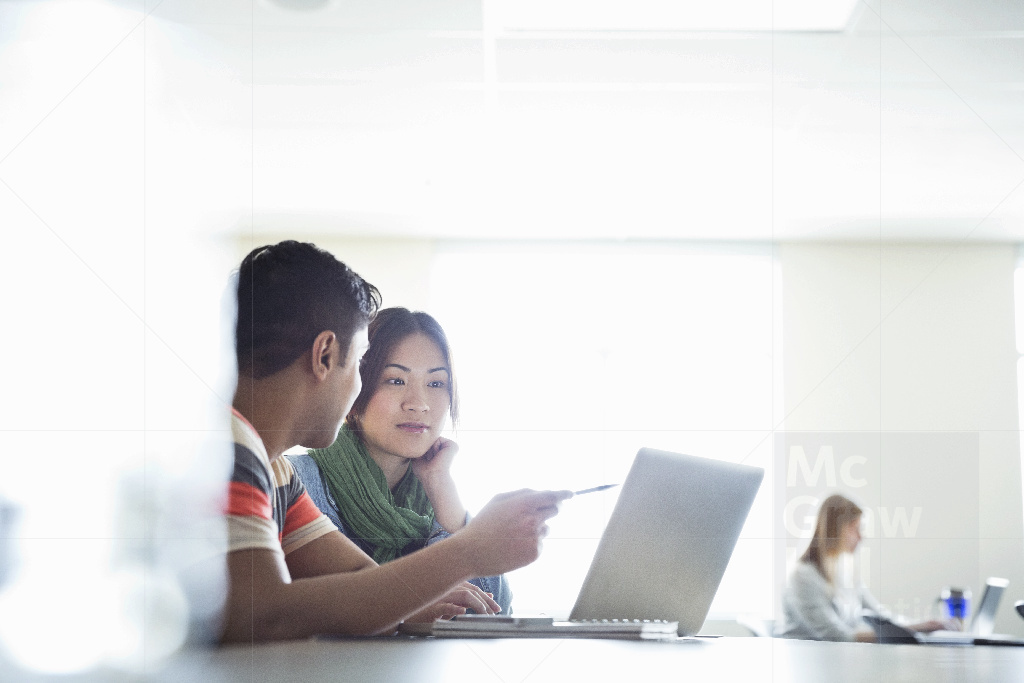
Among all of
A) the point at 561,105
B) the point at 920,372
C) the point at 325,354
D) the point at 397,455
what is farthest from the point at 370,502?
the point at 920,372

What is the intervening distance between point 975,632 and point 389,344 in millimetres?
997

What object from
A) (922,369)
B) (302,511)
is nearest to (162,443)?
(302,511)

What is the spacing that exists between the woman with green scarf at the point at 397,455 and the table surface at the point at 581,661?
151mm

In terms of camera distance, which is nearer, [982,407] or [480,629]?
[480,629]

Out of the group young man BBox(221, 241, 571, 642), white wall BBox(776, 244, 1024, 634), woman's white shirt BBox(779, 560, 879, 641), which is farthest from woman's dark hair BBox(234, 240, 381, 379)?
woman's white shirt BBox(779, 560, 879, 641)

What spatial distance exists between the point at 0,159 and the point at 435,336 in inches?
30.0

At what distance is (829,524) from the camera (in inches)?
51.1

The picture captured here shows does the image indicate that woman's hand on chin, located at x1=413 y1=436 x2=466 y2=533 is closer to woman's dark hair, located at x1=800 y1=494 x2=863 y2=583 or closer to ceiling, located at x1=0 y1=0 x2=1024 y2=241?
ceiling, located at x1=0 y1=0 x2=1024 y2=241

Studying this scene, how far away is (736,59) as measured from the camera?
4.33 feet

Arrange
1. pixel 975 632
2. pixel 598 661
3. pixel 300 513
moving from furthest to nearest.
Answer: pixel 975 632, pixel 300 513, pixel 598 661

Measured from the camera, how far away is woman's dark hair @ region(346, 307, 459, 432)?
1.21 meters

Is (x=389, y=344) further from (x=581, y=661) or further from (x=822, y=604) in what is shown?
(x=822, y=604)

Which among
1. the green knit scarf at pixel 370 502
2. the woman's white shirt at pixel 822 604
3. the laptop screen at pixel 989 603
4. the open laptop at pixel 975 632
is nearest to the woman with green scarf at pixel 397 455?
the green knit scarf at pixel 370 502

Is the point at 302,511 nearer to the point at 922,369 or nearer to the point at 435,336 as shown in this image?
the point at 435,336
